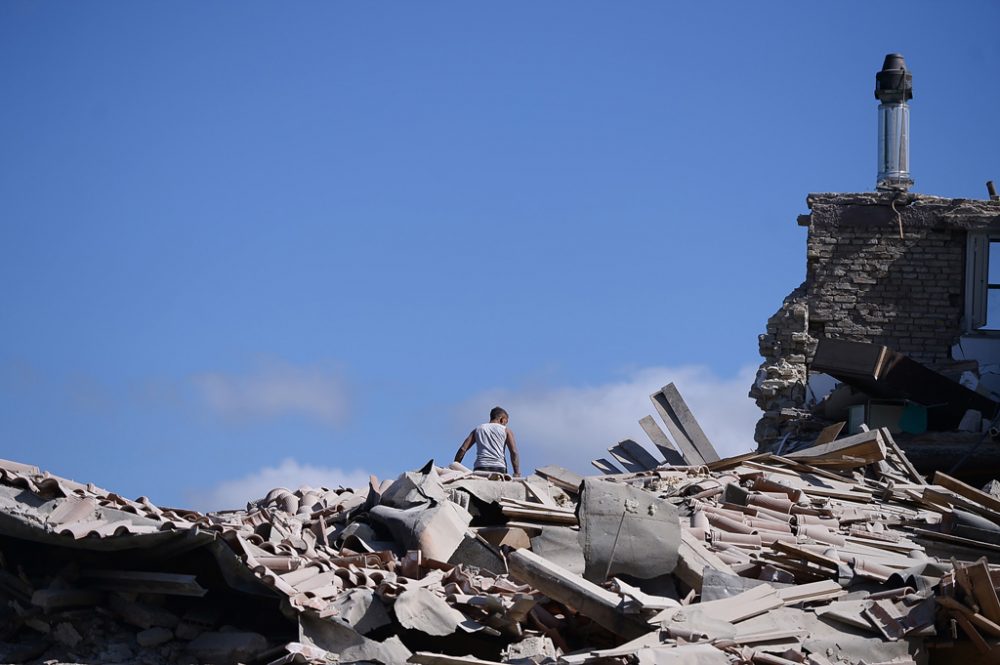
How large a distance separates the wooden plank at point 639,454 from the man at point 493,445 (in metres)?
3.22

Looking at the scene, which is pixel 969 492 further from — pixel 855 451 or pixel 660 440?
pixel 660 440

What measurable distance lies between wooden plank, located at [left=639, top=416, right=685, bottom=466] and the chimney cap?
268 inches

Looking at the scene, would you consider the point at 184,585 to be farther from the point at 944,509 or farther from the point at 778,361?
the point at 778,361

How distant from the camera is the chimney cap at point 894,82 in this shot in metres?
18.5

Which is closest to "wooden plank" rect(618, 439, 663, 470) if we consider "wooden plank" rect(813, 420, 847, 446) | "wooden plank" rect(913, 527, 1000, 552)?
"wooden plank" rect(813, 420, 847, 446)

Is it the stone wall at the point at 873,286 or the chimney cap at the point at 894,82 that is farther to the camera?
the chimney cap at the point at 894,82

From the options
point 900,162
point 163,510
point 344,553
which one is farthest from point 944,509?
point 900,162

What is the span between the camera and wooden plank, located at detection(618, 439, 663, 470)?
48.5ft

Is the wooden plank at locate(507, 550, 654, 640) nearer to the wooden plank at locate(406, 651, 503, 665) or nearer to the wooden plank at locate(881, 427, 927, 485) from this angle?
the wooden plank at locate(406, 651, 503, 665)

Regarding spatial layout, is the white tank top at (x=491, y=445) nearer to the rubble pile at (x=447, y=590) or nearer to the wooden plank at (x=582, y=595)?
the rubble pile at (x=447, y=590)

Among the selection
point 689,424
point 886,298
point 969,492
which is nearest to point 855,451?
point 969,492

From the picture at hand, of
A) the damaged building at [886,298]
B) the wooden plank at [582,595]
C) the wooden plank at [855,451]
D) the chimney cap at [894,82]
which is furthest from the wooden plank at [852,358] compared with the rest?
the wooden plank at [582,595]

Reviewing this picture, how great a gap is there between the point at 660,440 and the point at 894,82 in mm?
7173

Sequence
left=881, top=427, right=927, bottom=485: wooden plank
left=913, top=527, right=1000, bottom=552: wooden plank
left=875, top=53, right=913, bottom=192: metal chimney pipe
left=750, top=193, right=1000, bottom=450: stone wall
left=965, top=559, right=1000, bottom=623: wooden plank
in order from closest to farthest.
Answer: left=965, top=559, right=1000, bottom=623: wooden plank, left=913, top=527, right=1000, bottom=552: wooden plank, left=881, top=427, right=927, bottom=485: wooden plank, left=750, top=193, right=1000, bottom=450: stone wall, left=875, top=53, right=913, bottom=192: metal chimney pipe
